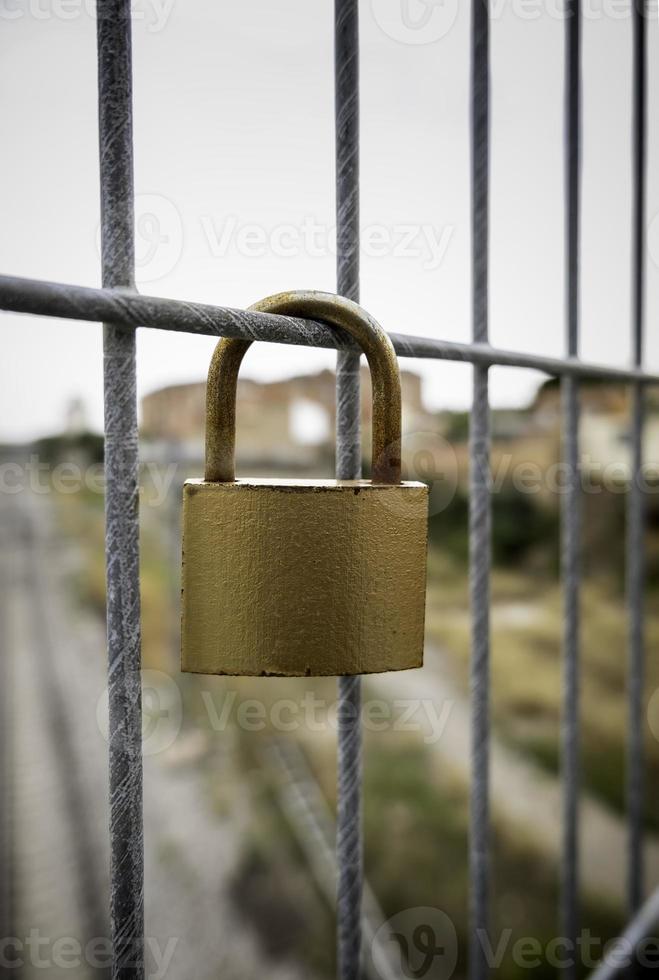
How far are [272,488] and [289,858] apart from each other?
984cm

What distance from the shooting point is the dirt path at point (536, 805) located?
676 centimetres

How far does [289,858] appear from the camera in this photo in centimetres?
903

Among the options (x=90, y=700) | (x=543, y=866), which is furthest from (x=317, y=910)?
(x=90, y=700)

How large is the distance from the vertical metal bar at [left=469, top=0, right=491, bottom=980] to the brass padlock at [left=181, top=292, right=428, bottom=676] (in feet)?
0.91

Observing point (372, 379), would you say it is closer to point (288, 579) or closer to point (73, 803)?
point (288, 579)

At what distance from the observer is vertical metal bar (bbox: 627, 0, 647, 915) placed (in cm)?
95

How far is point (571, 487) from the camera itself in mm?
810

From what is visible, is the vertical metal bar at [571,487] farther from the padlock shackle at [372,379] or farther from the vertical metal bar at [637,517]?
the padlock shackle at [372,379]

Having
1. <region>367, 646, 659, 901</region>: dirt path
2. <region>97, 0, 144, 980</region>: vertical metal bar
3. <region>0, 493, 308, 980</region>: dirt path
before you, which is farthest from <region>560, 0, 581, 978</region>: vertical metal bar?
<region>0, 493, 308, 980</region>: dirt path

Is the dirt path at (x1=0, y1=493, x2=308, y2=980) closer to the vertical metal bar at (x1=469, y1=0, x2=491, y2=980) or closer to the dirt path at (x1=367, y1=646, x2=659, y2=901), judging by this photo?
the dirt path at (x1=367, y1=646, x2=659, y2=901)

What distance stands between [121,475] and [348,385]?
0.63 feet

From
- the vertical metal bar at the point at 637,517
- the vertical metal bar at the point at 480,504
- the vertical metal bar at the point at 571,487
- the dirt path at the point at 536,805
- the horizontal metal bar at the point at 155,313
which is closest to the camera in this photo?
the horizontal metal bar at the point at 155,313

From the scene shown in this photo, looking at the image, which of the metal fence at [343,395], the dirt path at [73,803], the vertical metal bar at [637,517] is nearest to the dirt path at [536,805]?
the dirt path at [73,803]

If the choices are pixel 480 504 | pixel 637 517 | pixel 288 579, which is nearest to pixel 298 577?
pixel 288 579
